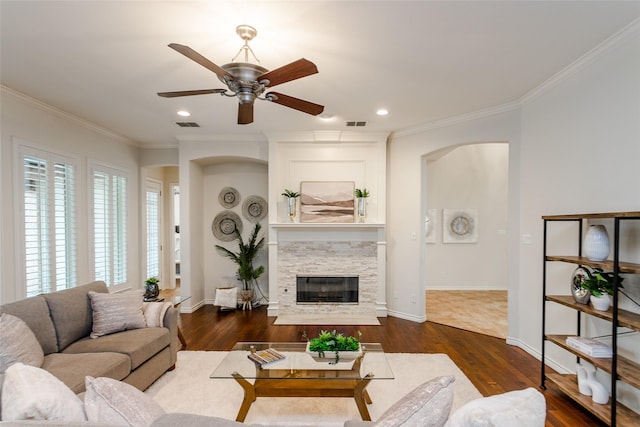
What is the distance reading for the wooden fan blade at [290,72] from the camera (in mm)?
1931

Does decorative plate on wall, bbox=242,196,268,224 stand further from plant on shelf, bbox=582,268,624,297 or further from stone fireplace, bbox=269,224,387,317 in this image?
plant on shelf, bbox=582,268,624,297

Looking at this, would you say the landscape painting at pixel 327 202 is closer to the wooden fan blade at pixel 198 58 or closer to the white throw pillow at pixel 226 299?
the white throw pillow at pixel 226 299

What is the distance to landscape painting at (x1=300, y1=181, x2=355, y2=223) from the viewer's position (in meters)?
5.08

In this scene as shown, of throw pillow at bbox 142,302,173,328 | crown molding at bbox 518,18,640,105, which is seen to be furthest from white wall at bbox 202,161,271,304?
crown molding at bbox 518,18,640,105

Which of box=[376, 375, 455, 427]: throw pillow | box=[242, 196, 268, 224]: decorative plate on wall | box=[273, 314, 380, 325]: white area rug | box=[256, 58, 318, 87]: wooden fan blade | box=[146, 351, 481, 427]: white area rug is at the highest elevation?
box=[256, 58, 318, 87]: wooden fan blade

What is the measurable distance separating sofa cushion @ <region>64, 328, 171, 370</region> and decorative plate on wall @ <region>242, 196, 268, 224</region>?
312 centimetres

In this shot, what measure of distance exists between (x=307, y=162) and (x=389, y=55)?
2.68 meters

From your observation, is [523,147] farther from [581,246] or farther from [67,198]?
[67,198]

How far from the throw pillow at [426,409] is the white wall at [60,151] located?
4.12 m

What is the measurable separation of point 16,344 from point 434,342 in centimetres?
392

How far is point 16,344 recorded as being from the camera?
6.72ft

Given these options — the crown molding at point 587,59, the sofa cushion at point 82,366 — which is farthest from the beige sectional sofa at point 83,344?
the crown molding at point 587,59

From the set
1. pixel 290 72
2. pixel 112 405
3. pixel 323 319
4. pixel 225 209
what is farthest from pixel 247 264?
pixel 112 405

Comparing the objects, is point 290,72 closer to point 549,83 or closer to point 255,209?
point 549,83
